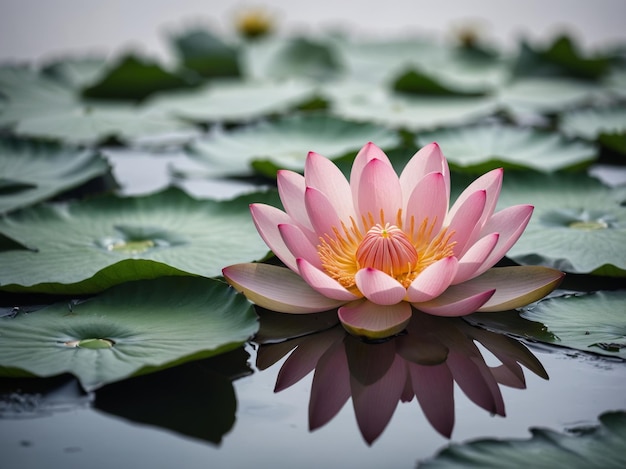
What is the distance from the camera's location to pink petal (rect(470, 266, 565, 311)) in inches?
42.0

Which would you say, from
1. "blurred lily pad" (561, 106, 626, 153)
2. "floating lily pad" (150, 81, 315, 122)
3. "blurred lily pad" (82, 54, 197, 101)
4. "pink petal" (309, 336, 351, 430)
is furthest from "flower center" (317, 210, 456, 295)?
"blurred lily pad" (82, 54, 197, 101)

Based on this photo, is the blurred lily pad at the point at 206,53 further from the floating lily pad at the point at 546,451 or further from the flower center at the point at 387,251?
the floating lily pad at the point at 546,451

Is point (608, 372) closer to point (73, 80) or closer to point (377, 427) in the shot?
point (377, 427)

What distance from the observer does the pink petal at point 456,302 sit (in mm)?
1004

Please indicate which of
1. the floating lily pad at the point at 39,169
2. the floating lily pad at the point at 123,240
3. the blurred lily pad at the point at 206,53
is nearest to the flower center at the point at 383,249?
the floating lily pad at the point at 123,240

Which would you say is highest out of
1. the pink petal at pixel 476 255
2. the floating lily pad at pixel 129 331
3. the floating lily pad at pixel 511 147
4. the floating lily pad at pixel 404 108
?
the floating lily pad at pixel 404 108

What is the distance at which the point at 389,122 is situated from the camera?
2.26 metres

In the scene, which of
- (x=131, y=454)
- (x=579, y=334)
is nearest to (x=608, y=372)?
(x=579, y=334)

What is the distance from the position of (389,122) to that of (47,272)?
1275mm

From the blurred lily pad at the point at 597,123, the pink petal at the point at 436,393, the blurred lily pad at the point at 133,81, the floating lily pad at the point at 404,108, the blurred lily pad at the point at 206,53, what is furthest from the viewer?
the blurred lily pad at the point at 206,53

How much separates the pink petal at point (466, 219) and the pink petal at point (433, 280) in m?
0.08

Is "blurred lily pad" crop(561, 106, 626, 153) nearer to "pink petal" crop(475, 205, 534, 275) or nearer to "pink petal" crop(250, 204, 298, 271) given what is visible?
"pink petal" crop(475, 205, 534, 275)

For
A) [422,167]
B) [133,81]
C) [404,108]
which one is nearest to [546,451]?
[422,167]

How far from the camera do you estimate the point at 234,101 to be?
249 centimetres
